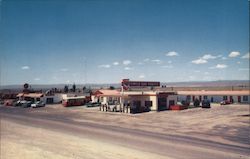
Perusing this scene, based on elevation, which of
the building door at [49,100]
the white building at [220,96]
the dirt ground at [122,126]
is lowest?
the dirt ground at [122,126]

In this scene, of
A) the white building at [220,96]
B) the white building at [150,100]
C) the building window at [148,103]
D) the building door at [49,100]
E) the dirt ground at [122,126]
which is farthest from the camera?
the building door at [49,100]

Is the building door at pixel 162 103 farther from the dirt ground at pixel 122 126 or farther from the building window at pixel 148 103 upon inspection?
the dirt ground at pixel 122 126

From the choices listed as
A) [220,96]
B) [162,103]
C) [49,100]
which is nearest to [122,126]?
[162,103]

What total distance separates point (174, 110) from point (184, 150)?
34.6 metres

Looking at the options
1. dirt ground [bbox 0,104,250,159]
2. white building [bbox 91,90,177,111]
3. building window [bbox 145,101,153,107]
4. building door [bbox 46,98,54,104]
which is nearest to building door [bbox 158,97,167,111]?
white building [bbox 91,90,177,111]

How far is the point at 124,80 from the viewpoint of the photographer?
65.4 m

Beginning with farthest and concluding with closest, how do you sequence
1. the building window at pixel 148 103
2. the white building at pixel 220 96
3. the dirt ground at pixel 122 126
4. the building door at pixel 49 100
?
the building door at pixel 49 100 < the white building at pixel 220 96 < the building window at pixel 148 103 < the dirt ground at pixel 122 126

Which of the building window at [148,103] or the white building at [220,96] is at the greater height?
the white building at [220,96]

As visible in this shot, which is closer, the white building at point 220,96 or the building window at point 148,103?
the building window at point 148,103

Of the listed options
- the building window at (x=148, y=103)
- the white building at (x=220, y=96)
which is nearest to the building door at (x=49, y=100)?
the white building at (x=220, y=96)

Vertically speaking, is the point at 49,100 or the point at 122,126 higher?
the point at 49,100

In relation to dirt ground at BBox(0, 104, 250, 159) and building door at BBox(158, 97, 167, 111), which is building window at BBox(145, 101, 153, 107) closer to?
building door at BBox(158, 97, 167, 111)

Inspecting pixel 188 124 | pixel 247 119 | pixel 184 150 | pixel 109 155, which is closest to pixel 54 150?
pixel 109 155

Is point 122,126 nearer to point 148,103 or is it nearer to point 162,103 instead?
point 148,103
